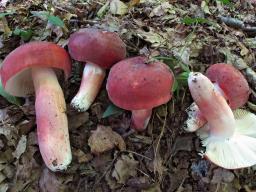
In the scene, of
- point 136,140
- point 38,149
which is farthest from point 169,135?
point 38,149

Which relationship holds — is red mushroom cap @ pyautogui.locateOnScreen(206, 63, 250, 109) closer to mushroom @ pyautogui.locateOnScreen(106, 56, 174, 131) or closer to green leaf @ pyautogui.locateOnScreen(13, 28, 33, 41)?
mushroom @ pyautogui.locateOnScreen(106, 56, 174, 131)

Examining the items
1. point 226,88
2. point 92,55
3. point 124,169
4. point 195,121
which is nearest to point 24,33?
point 92,55

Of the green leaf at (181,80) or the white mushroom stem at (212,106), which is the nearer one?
the white mushroom stem at (212,106)

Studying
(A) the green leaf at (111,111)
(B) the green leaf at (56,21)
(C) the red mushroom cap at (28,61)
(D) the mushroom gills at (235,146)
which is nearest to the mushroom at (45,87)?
(C) the red mushroom cap at (28,61)

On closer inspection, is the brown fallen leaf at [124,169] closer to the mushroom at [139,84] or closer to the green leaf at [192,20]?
the mushroom at [139,84]

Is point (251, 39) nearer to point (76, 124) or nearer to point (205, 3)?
point (205, 3)

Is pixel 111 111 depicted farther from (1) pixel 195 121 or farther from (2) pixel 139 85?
(1) pixel 195 121
